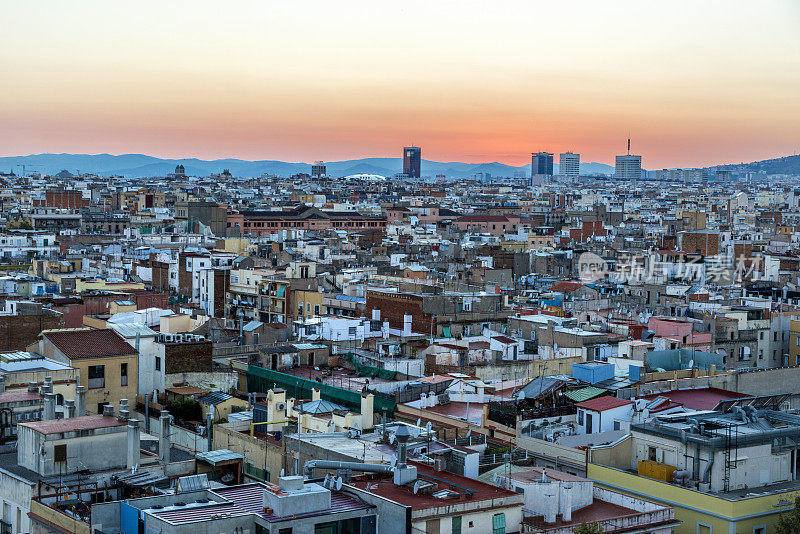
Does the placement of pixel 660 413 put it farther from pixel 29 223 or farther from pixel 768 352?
pixel 29 223

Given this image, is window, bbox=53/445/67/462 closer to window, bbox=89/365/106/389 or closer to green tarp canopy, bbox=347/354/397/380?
window, bbox=89/365/106/389

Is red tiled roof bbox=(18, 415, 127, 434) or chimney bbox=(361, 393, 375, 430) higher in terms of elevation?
red tiled roof bbox=(18, 415, 127, 434)

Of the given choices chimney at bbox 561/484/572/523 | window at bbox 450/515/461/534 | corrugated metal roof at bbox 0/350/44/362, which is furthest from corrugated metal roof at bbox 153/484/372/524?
corrugated metal roof at bbox 0/350/44/362

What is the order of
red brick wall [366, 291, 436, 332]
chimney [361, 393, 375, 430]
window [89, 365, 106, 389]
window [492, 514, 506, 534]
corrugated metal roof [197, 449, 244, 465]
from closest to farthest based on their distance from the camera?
window [492, 514, 506, 534] → corrugated metal roof [197, 449, 244, 465] → chimney [361, 393, 375, 430] → window [89, 365, 106, 389] → red brick wall [366, 291, 436, 332]

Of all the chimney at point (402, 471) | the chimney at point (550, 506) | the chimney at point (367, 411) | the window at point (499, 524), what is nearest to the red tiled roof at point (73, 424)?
the chimney at point (402, 471)

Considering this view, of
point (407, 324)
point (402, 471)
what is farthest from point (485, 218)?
point (402, 471)

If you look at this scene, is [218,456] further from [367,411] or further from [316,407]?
[367,411]

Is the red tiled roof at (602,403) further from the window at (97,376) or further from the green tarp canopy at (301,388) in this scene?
the window at (97,376)
